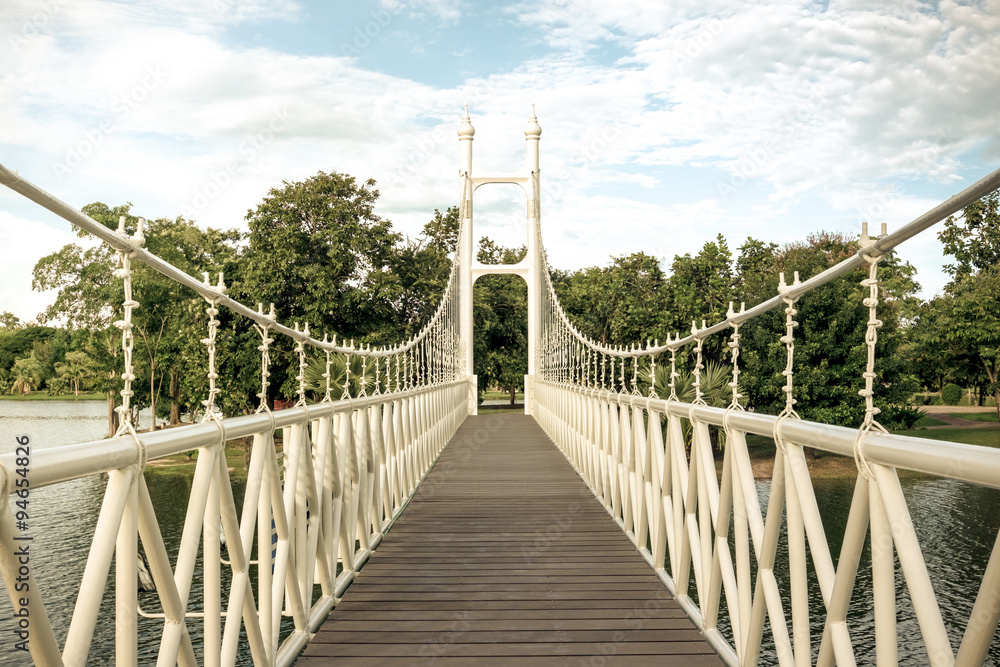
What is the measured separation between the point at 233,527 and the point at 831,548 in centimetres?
1362

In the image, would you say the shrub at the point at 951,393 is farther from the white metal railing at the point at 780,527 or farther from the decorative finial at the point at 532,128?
the white metal railing at the point at 780,527

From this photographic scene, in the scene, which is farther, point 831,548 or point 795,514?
point 831,548

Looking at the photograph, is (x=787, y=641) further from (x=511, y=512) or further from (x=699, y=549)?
(x=511, y=512)

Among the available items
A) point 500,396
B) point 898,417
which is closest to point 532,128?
point 898,417

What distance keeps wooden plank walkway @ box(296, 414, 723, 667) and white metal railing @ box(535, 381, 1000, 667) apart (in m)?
0.17

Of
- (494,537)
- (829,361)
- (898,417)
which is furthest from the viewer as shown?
(829,361)

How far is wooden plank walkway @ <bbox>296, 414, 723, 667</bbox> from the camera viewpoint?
261cm

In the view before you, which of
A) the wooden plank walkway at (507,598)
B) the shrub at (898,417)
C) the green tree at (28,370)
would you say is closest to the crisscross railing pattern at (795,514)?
the wooden plank walkway at (507,598)

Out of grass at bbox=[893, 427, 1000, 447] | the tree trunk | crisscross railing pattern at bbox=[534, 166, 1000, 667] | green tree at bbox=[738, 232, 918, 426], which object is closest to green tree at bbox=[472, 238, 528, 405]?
green tree at bbox=[738, 232, 918, 426]

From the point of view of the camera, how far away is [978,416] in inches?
1034

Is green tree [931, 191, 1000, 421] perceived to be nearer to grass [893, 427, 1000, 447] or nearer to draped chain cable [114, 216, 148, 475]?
grass [893, 427, 1000, 447]

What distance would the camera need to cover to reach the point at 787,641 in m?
2.01

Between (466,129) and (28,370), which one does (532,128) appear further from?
(28,370)

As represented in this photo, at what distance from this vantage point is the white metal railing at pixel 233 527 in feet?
4.20
